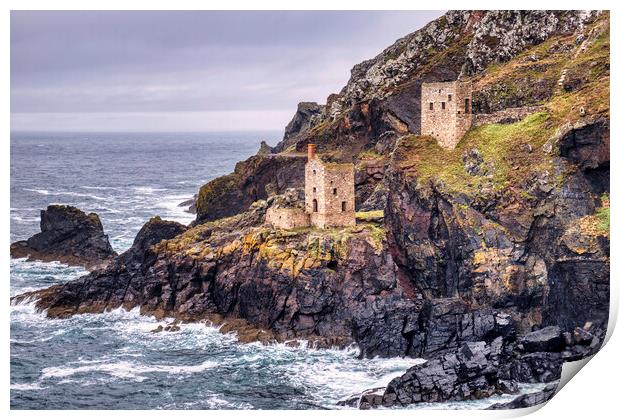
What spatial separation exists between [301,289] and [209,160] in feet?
217

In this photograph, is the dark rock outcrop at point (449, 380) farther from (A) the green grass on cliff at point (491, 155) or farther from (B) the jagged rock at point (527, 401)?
(A) the green grass on cliff at point (491, 155)

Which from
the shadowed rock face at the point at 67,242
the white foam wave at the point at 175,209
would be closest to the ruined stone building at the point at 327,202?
the shadowed rock face at the point at 67,242

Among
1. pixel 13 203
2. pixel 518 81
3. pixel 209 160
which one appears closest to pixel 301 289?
pixel 518 81

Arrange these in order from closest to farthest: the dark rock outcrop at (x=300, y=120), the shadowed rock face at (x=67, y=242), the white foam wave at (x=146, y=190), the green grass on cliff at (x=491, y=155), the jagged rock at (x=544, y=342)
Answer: the jagged rock at (x=544, y=342)
the green grass on cliff at (x=491, y=155)
the shadowed rock face at (x=67, y=242)
the dark rock outcrop at (x=300, y=120)
the white foam wave at (x=146, y=190)

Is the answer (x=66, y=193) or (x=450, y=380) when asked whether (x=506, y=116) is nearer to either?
(x=450, y=380)

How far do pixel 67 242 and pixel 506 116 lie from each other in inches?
881

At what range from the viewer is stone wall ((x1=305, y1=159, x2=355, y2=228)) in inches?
1821

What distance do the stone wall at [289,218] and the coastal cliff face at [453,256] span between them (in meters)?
0.60

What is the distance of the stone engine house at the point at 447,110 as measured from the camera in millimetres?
48094

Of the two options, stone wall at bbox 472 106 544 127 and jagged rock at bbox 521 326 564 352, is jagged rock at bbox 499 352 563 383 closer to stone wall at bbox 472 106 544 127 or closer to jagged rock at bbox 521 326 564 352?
jagged rock at bbox 521 326 564 352

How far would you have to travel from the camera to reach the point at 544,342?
1549 inches

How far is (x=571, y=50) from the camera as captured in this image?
2012 inches

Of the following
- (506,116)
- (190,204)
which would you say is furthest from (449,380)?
(190,204)
